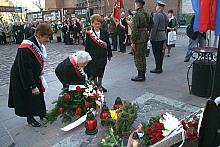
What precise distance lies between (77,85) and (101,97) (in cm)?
46

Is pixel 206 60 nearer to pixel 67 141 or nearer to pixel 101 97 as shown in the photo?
pixel 101 97

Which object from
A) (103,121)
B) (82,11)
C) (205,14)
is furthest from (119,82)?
(82,11)

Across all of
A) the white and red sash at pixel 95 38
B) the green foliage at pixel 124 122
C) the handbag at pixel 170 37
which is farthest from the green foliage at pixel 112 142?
the handbag at pixel 170 37

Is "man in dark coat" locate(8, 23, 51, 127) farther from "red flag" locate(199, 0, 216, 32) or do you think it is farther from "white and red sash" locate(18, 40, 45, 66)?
"red flag" locate(199, 0, 216, 32)

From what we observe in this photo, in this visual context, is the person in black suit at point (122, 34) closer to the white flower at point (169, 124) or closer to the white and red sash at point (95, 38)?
the white and red sash at point (95, 38)

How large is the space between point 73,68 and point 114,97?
143 centimetres

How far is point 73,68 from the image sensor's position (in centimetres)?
407

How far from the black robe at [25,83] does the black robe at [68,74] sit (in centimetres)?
40

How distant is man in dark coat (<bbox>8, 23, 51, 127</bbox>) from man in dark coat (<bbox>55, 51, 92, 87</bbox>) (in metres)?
0.38

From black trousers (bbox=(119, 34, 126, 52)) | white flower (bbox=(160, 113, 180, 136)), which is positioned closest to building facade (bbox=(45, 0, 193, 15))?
black trousers (bbox=(119, 34, 126, 52))

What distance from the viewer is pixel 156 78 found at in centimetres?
638

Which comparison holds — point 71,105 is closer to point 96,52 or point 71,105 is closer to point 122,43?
Answer: point 96,52

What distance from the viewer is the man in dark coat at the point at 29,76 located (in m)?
3.57

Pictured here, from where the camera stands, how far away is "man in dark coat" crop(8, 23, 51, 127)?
3.57 meters
